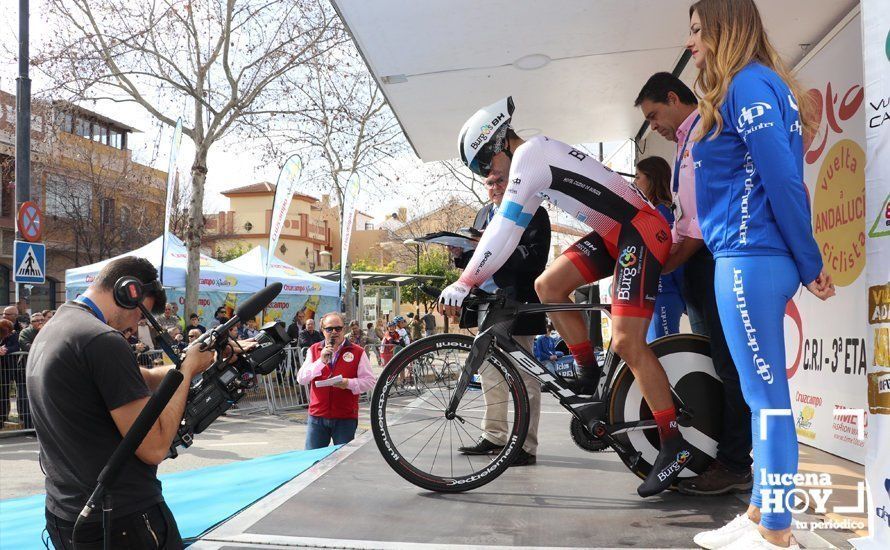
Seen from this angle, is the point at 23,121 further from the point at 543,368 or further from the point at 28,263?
the point at 543,368

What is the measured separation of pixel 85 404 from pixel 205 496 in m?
1.22

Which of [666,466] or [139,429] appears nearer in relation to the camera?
[139,429]

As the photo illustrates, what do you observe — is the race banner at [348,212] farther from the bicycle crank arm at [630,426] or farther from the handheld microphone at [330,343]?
the bicycle crank arm at [630,426]

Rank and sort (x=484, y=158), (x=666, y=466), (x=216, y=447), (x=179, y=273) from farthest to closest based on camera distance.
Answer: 1. (x=179, y=273)
2. (x=216, y=447)
3. (x=484, y=158)
4. (x=666, y=466)

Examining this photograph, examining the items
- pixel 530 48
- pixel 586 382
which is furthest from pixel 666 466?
pixel 530 48

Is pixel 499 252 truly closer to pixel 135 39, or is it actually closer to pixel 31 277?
pixel 31 277

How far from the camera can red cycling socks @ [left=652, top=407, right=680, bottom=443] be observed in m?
3.04

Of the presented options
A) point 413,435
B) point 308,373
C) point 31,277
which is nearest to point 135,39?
point 31,277

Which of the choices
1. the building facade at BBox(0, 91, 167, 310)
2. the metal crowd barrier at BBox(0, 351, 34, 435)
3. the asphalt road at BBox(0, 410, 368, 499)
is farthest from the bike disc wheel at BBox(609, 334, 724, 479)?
the building facade at BBox(0, 91, 167, 310)

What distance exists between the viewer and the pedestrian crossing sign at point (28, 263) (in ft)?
36.0

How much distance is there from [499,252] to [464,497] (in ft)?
3.77

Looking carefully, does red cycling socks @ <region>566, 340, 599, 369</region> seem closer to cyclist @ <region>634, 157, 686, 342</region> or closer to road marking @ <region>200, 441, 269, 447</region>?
cyclist @ <region>634, 157, 686, 342</region>

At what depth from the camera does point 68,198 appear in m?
33.8

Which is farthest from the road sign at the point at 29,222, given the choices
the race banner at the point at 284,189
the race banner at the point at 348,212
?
the race banner at the point at 348,212
